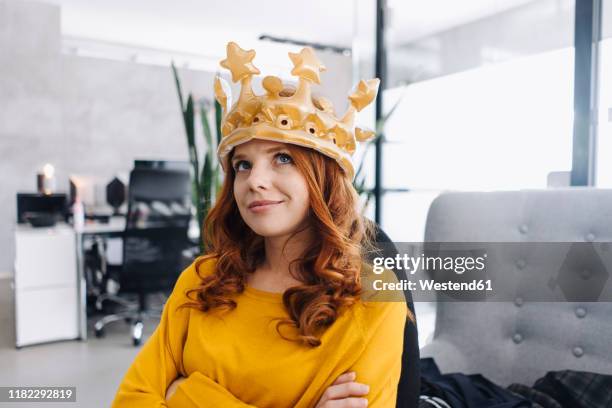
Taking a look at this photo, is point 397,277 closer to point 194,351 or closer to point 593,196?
point 194,351

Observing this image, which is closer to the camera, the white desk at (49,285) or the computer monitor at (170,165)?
the white desk at (49,285)

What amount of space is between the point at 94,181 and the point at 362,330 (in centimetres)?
422

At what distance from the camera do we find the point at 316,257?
1.15 m

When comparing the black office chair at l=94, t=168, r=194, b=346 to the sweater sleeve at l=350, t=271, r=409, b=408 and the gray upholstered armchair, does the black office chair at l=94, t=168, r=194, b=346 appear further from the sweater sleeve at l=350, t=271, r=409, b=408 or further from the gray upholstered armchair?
the sweater sleeve at l=350, t=271, r=409, b=408

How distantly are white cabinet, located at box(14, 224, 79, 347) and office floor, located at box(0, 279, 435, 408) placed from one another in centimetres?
11

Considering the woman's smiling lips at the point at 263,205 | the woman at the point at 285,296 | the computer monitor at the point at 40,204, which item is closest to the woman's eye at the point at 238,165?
the woman at the point at 285,296

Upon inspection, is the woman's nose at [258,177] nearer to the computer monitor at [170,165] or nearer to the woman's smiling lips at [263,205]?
the woman's smiling lips at [263,205]

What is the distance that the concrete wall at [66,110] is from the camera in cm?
538

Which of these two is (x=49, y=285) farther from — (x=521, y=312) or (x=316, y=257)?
(x=521, y=312)

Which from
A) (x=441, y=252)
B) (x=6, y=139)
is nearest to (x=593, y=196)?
(x=441, y=252)

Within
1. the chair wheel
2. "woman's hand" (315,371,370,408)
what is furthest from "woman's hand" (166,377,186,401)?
the chair wheel

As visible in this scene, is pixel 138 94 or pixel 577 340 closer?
pixel 577 340

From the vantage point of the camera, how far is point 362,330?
1048 mm

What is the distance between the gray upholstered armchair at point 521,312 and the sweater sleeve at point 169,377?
89 centimetres
